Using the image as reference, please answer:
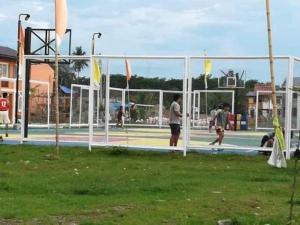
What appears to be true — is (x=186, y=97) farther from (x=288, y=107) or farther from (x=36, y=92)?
(x=36, y=92)

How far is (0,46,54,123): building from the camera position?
102 ft

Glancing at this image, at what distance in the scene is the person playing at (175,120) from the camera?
68.5 feet

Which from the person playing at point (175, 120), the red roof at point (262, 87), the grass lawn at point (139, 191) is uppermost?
the red roof at point (262, 87)

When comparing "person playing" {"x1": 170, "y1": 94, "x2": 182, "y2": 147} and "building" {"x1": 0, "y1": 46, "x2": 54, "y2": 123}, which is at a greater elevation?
"building" {"x1": 0, "y1": 46, "x2": 54, "y2": 123}

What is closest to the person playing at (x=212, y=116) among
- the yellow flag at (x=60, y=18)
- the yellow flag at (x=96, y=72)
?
the yellow flag at (x=96, y=72)

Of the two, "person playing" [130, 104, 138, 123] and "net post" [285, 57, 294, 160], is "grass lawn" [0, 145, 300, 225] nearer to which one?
"net post" [285, 57, 294, 160]

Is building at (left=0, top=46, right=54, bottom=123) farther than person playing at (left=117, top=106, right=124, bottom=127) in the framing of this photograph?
Yes

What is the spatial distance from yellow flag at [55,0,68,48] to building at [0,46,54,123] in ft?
40.0

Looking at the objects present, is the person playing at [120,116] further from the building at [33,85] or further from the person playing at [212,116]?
the building at [33,85]

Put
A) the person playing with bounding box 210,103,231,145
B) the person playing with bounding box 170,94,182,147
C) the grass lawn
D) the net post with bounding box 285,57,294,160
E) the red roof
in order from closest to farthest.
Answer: the grass lawn < the net post with bounding box 285,57,294,160 < the person playing with bounding box 170,94,182,147 < the person playing with bounding box 210,103,231,145 < the red roof

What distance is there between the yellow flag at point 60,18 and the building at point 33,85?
12.2m

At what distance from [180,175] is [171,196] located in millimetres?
3288

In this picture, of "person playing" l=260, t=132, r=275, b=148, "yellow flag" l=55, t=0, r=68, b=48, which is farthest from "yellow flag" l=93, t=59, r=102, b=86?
"person playing" l=260, t=132, r=275, b=148

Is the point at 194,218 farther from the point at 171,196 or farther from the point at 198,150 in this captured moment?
the point at 198,150
